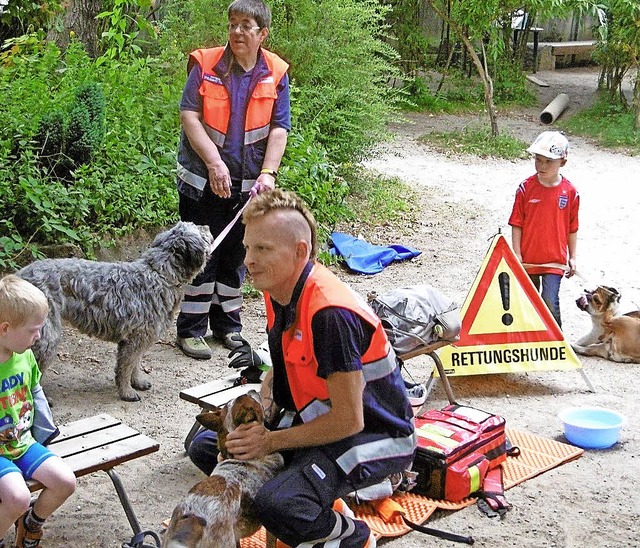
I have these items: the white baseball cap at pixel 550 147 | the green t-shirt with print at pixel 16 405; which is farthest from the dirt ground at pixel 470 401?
the white baseball cap at pixel 550 147

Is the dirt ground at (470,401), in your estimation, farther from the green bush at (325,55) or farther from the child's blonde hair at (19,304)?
the green bush at (325,55)

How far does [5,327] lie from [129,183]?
14.0ft

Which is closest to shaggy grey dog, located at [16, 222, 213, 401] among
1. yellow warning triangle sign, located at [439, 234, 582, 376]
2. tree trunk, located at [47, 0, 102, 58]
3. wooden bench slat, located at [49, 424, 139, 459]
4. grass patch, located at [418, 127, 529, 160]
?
wooden bench slat, located at [49, 424, 139, 459]

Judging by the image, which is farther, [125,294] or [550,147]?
[550,147]

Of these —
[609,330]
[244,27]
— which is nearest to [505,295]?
[609,330]

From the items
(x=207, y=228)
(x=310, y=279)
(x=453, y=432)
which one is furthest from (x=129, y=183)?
(x=310, y=279)

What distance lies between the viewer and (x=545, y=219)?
6586 mm

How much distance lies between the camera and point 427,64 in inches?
776

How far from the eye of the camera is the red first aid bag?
4430mm

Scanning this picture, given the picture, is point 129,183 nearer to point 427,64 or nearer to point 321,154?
point 321,154

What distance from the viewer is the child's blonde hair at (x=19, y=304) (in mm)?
3508

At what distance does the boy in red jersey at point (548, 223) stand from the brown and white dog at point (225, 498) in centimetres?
361

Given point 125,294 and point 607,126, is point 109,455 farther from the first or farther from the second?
point 607,126

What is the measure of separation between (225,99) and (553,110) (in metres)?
11.9
